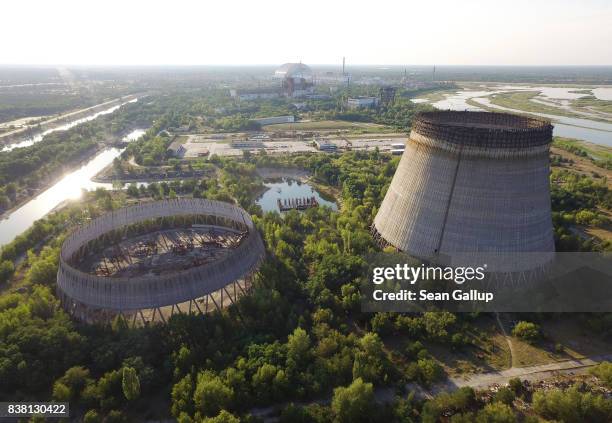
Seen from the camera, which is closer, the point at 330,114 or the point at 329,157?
the point at 329,157

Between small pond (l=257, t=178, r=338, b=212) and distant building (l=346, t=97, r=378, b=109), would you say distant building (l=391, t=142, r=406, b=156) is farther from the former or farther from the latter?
distant building (l=346, t=97, r=378, b=109)

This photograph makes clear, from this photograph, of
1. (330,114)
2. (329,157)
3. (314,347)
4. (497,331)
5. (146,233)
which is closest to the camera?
(314,347)

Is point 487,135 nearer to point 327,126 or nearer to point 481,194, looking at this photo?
point 481,194

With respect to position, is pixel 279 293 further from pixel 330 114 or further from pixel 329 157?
pixel 330 114

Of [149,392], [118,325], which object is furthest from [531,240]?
[118,325]

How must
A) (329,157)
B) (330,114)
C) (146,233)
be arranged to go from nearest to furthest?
1. (146,233)
2. (329,157)
3. (330,114)

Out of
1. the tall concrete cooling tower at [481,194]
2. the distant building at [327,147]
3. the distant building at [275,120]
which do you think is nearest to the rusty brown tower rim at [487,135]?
the tall concrete cooling tower at [481,194]
